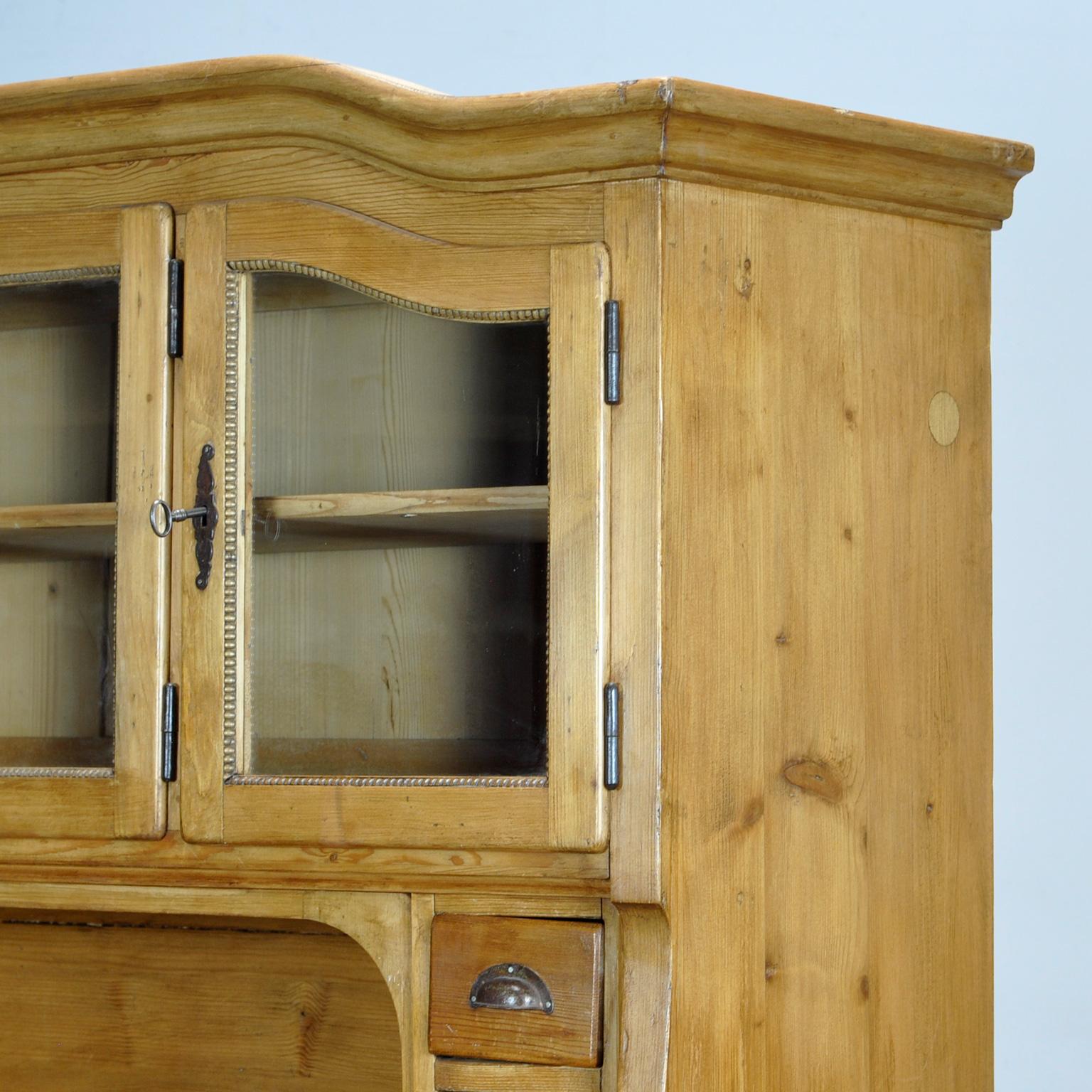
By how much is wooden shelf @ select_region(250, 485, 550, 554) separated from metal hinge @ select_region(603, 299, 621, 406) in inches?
5.3

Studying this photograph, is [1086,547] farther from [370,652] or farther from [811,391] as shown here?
[370,652]

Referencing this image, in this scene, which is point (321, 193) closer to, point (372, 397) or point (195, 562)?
point (372, 397)

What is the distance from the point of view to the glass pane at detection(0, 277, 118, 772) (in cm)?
121

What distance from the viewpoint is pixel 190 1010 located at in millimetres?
1520

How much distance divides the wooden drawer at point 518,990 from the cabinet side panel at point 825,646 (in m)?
0.07

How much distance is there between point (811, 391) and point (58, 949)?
102cm

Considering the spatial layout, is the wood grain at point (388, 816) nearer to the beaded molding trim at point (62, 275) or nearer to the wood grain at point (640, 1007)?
the wood grain at point (640, 1007)

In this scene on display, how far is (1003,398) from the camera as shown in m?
1.48

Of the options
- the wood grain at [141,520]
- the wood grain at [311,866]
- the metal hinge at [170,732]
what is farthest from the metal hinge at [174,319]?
the wood grain at [311,866]

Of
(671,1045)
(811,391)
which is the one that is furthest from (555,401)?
(671,1045)

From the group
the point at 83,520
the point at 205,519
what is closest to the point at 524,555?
the point at 205,519

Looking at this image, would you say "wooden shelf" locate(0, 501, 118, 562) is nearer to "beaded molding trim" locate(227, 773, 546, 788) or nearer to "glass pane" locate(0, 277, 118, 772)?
"glass pane" locate(0, 277, 118, 772)

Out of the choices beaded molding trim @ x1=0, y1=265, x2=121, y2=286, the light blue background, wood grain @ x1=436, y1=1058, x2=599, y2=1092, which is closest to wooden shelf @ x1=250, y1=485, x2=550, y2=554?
beaded molding trim @ x1=0, y1=265, x2=121, y2=286

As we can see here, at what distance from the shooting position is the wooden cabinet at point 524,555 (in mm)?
1072
